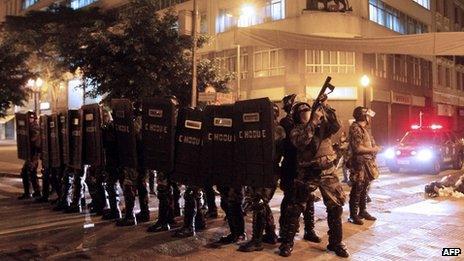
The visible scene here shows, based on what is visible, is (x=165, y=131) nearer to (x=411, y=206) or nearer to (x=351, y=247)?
(x=351, y=247)

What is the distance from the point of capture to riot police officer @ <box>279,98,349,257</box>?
6.00m

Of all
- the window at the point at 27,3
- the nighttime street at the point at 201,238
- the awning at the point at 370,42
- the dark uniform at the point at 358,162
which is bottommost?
the nighttime street at the point at 201,238

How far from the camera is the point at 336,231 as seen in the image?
20.5ft

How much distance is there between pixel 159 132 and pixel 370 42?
4801 millimetres

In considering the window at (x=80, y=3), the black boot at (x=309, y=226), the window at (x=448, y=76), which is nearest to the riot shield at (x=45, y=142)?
the black boot at (x=309, y=226)

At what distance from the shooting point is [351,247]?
21.7ft

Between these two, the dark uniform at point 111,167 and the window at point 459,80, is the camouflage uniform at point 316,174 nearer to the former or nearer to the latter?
the dark uniform at point 111,167

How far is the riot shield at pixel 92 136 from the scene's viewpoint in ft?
28.8

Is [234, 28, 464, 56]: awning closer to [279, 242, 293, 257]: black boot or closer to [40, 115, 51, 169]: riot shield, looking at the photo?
[40, 115, 51, 169]: riot shield

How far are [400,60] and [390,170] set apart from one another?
1921 cm

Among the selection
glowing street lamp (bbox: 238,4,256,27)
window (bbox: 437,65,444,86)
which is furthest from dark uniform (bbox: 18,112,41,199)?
window (bbox: 437,65,444,86)

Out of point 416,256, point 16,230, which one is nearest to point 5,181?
point 16,230

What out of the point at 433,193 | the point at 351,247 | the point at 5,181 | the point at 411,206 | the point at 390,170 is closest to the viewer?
the point at 351,247

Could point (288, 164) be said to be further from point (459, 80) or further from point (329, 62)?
point (459, 80)
